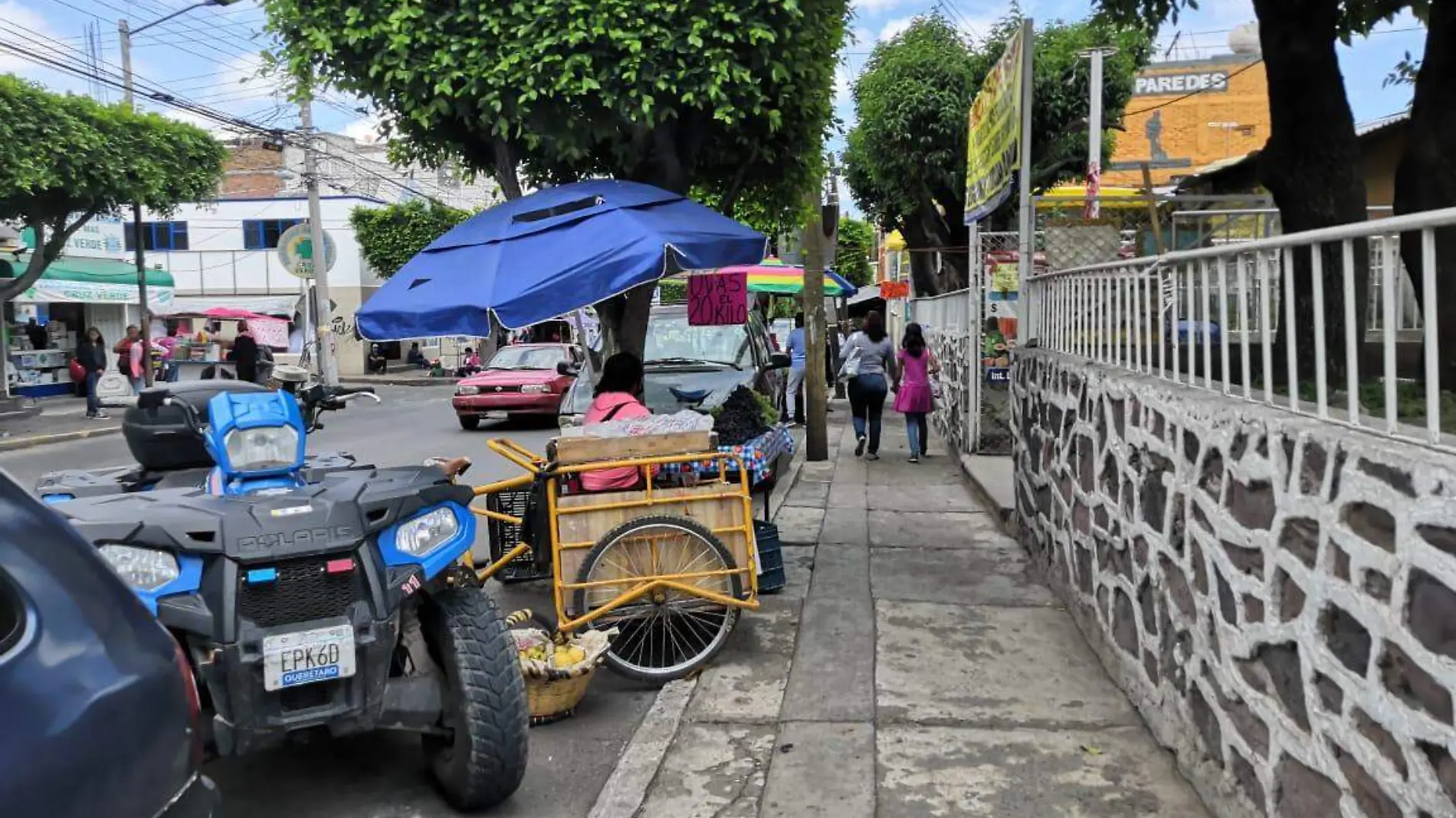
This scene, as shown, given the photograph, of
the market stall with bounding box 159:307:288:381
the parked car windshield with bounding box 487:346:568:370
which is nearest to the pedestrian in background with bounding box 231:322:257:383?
the parked car windshield with bounding box 487:346:568:370

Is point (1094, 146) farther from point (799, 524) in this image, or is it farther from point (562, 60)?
point (562, 60)

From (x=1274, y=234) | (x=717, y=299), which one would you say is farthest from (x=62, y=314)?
(x=1274, y=234)

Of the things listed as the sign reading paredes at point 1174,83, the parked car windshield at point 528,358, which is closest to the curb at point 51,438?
the parked car windshield at point 528,358

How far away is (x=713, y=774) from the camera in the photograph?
412 centimetres

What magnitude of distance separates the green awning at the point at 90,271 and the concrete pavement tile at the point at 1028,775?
24.3 m

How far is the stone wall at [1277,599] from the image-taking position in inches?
88.3

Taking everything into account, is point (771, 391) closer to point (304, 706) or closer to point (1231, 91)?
point (304, 706)

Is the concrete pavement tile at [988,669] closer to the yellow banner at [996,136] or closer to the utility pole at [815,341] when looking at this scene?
the yellow banner at [996,136]

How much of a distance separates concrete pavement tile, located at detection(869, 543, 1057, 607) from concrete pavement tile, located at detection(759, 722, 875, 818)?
2.05m

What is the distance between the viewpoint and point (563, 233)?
5.81 m

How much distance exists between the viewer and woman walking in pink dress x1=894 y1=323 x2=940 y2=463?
11852 mm

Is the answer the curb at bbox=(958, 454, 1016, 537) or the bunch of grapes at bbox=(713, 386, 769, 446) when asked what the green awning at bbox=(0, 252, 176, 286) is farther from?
the curb at bbox=(958, 454, 1016, 537)

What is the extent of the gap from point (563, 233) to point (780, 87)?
228 cm

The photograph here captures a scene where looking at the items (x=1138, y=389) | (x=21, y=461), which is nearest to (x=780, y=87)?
(x=1138, y=389)
